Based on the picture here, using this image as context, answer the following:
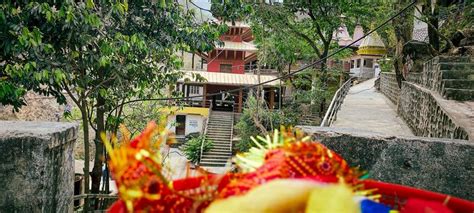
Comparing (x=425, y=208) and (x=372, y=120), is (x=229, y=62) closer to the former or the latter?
(x=372, y=120)

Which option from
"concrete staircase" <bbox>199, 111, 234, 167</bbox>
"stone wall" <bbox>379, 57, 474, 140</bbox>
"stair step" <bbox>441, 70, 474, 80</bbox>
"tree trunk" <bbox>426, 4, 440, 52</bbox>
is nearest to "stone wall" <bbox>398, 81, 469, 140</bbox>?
"stone wall" <bbox>379, 57, 474, 140</bbox>

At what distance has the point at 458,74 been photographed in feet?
21.1

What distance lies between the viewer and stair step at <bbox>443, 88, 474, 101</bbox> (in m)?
5.85

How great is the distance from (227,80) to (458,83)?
57.7ft

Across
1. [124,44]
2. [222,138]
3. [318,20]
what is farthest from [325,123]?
[222,138]

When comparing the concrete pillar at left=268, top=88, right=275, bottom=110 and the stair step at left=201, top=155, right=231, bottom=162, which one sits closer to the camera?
the stair step at left=201, top=155, right=231, bottom=162

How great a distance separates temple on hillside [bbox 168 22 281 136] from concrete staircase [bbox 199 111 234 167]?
80cm

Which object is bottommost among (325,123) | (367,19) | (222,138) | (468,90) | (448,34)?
(222,138)

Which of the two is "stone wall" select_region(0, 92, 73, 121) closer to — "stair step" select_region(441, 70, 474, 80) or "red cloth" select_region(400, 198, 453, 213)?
"stair step" select_region(441, 70, 474, 80)

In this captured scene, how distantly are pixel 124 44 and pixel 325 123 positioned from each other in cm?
401

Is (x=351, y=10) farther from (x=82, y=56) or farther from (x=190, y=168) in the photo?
(x=190, y=168)

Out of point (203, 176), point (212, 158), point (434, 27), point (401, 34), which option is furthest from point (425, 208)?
point (212, 158)

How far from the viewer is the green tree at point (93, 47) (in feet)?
13.1

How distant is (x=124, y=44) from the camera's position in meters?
4.63
